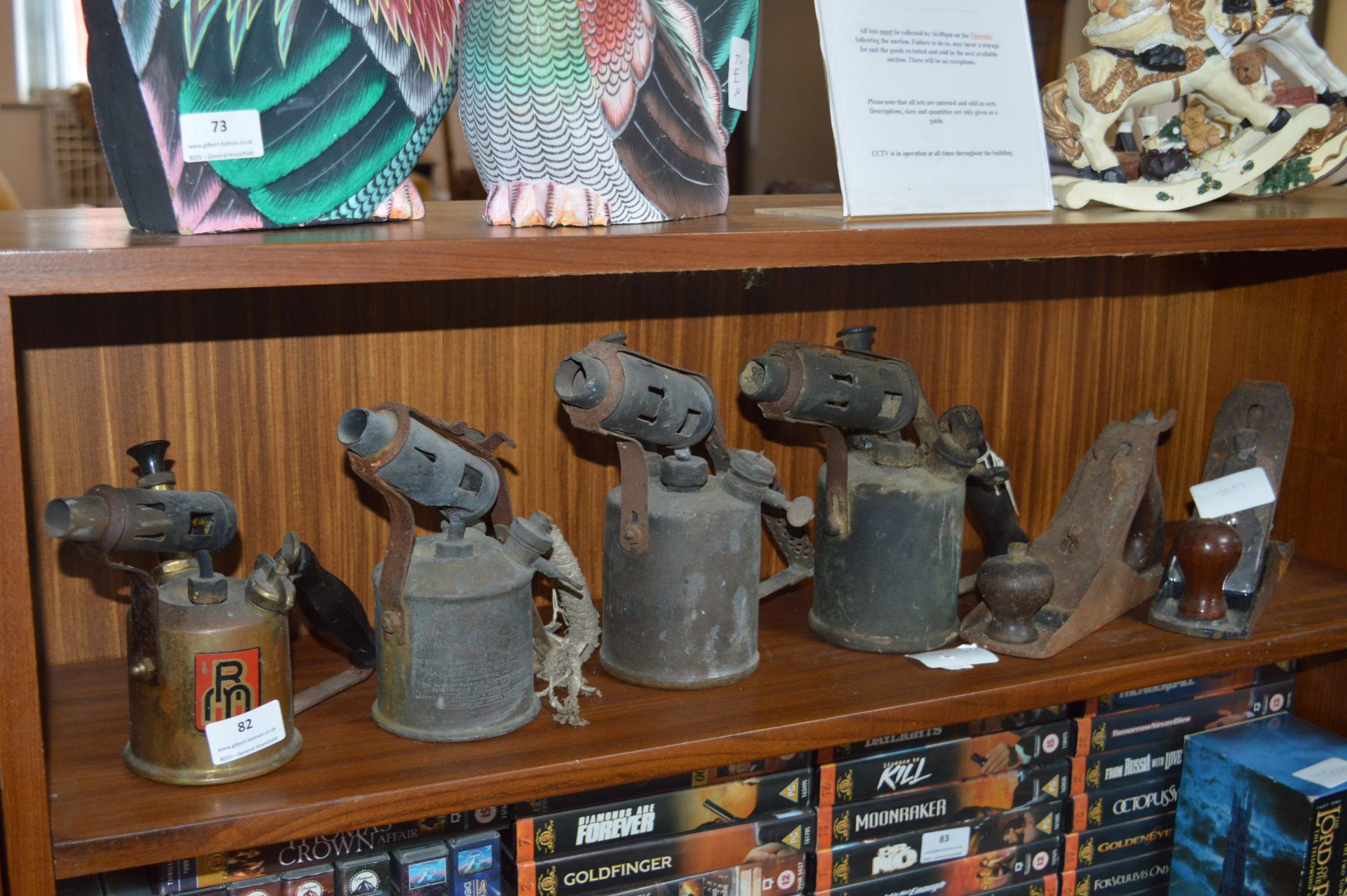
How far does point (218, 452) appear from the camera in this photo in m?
1.19

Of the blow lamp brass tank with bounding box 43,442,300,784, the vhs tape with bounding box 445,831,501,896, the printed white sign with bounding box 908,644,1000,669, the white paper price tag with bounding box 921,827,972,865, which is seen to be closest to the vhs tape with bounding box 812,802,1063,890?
the white paper price tag with bounding box 921,827,972,865

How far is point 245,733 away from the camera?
0.94 m

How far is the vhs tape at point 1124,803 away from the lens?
1.41 meters

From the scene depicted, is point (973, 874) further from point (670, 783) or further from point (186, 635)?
point (186, 635)

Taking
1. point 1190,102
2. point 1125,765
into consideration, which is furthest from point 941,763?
point 1190,102

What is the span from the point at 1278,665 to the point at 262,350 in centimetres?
122

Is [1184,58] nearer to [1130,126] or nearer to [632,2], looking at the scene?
[1130,126]

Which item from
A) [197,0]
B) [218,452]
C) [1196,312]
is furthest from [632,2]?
[1196,312]

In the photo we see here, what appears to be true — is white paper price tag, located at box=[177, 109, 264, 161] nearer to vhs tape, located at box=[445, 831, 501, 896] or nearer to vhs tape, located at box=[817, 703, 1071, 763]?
vhs tape, located at box=[445, 831, 501, 896]

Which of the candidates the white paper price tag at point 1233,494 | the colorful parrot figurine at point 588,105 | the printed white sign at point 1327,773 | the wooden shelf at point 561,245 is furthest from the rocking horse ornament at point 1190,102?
the printed white sign at point 1327,773

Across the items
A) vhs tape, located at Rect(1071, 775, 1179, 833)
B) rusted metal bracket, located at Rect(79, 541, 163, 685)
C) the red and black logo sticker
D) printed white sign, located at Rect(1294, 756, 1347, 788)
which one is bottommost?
vhs tape, located at Rect(1071, 775, 1179, 833)

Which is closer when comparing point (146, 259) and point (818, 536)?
point (146, 259)

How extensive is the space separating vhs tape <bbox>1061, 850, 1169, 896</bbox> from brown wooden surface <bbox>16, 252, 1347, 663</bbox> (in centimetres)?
41

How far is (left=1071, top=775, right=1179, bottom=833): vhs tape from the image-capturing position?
1415mm
